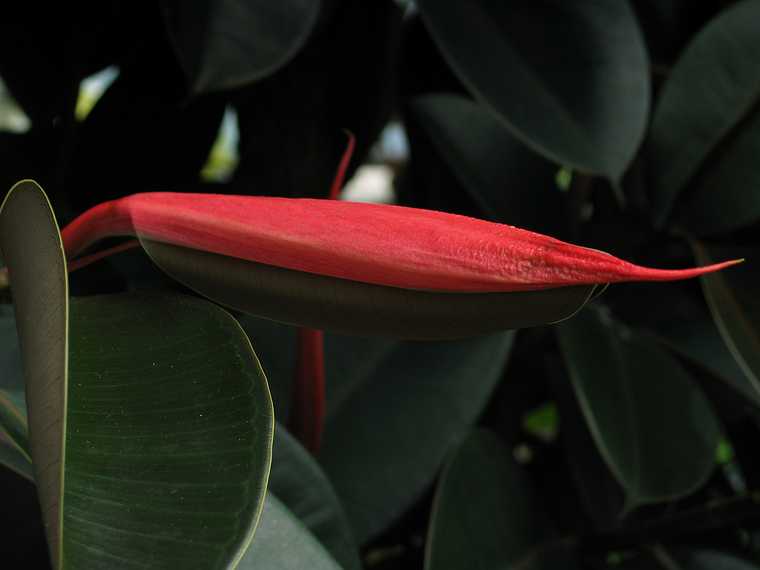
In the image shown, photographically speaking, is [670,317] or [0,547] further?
[670,317]

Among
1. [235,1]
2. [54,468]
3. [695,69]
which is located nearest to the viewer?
[54,468]

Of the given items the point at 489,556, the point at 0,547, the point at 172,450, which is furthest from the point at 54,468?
the point at 489,556

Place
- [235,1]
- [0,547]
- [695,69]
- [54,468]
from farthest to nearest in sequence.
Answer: [695,69] < [235,1] < [0,547] < [54,468]

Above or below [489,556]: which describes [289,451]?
above

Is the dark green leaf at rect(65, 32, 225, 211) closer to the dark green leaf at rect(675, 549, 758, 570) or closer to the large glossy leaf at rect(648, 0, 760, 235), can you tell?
the large glossy leaf at rect(648, 0, 760, 235)

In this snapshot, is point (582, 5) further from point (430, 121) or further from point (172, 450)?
point (172, 450)

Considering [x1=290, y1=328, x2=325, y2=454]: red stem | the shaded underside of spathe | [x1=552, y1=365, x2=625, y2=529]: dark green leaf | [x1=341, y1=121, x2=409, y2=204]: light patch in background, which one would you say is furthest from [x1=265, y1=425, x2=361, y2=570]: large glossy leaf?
[x1=341, y1=121, x2=409, y2=204]: light patch in background
